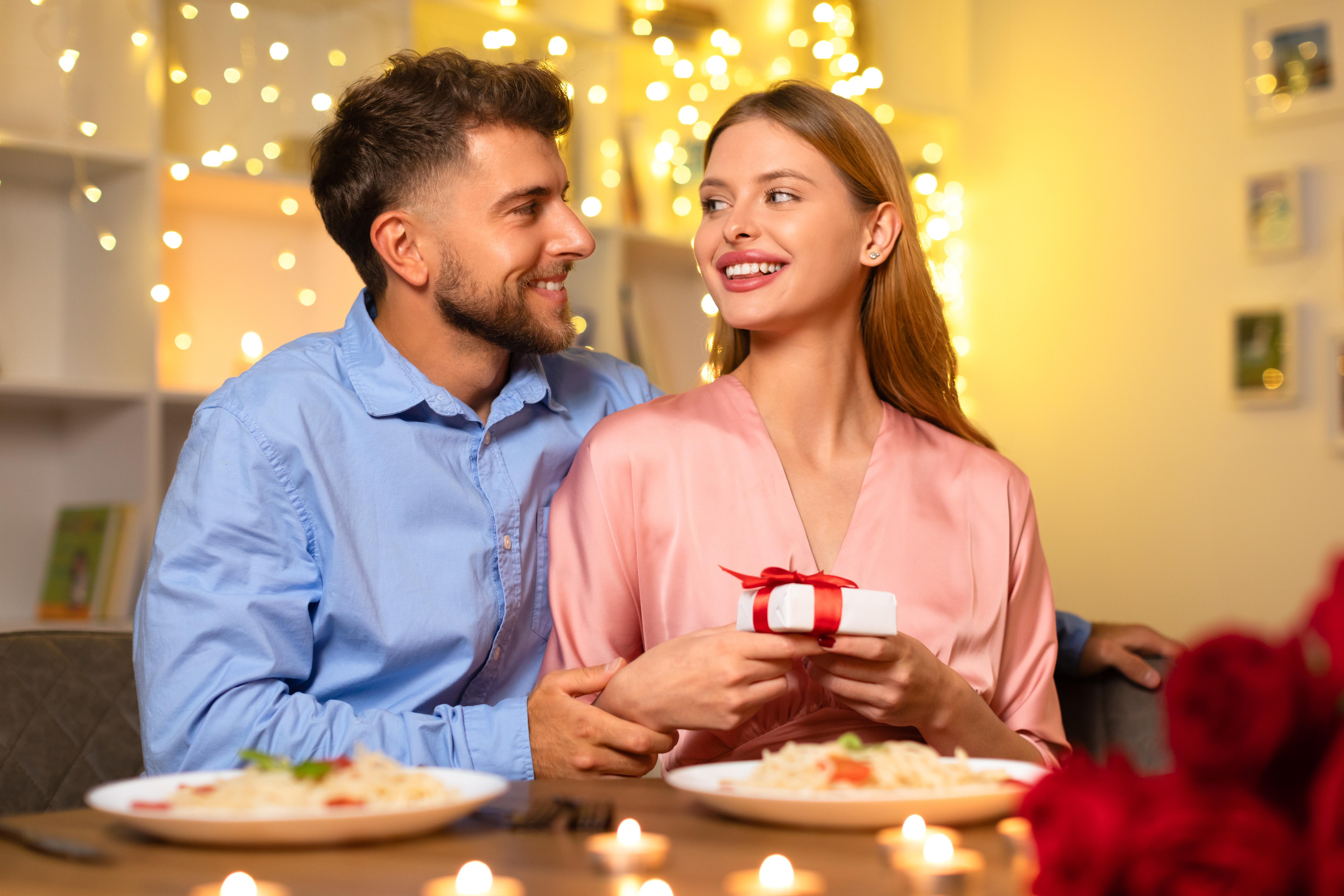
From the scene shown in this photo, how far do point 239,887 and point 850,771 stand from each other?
42cm

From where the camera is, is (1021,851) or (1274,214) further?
(1274,214)

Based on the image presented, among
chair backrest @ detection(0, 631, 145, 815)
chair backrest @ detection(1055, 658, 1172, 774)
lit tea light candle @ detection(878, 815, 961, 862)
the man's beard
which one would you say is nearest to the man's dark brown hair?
the man's beard

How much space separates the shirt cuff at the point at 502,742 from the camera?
134cm

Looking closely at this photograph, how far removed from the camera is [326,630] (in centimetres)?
150

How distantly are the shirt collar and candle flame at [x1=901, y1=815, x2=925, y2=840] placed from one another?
0.95 m

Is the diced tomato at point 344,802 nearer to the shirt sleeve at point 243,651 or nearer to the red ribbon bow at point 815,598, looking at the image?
the red ribbon bow at point 815,598

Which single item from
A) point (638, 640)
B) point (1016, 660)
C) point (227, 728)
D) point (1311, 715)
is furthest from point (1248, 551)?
point (1311, 715)

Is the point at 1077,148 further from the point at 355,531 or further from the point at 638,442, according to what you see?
the point at 355,531

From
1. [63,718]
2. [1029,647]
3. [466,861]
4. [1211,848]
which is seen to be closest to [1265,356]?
[1029,647]

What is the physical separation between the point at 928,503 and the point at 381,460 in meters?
0.70

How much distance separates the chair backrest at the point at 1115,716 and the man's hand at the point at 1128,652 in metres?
0.01

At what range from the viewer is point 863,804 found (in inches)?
32.9

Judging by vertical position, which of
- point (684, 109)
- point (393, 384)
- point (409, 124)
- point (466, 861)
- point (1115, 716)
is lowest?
point (1115, 716)

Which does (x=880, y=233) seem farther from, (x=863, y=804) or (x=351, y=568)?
(x=863, y=804)
